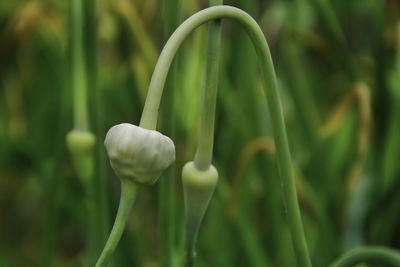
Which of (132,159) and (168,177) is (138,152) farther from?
(168,177)

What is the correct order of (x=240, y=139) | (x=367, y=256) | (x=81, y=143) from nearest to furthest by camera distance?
(x=367, y=256)
(x=81, y=143)
(x=240, y=139)

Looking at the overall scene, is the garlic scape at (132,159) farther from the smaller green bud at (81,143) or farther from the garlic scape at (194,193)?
the smaller green bud at (81,143)

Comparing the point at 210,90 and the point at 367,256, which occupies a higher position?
the point at 210,90

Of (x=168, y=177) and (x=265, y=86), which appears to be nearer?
(x=265, y=86)

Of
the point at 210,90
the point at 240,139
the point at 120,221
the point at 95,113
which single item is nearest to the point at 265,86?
the point at 210,90

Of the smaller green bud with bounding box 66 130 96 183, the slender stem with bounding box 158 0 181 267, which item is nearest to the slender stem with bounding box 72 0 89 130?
the smaller green bud with bounding box 66 130 96 183

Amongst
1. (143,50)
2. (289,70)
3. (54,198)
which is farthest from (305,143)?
(54,198)

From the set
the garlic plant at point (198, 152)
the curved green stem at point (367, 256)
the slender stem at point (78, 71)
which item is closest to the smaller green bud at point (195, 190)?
the garlic plant at point (198, 152)
